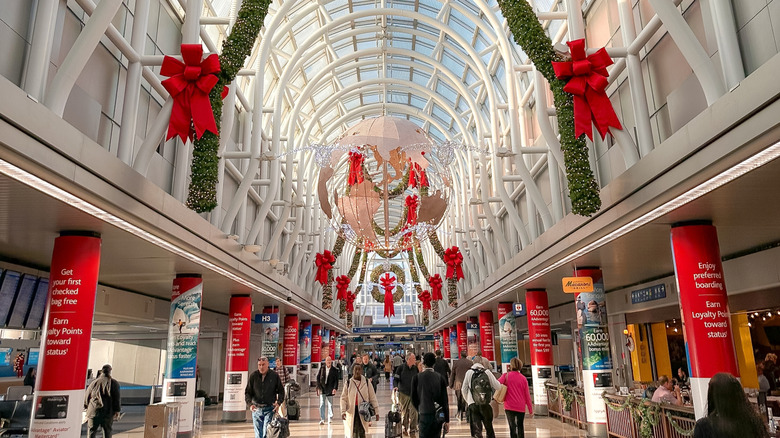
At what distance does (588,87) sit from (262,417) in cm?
768

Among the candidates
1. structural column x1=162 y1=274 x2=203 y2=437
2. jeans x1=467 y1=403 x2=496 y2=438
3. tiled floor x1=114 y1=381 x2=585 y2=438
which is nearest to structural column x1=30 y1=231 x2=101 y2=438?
structural column x1=162 y1=274 x2=203 y2=437

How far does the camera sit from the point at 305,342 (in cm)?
3553

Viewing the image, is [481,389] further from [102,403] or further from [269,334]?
[269,334]

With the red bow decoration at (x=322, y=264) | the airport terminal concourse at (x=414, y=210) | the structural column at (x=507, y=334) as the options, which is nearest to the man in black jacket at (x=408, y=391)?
the airport terminal concourse at (x=414, y=210)

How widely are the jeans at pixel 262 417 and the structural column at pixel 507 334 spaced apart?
539 inches

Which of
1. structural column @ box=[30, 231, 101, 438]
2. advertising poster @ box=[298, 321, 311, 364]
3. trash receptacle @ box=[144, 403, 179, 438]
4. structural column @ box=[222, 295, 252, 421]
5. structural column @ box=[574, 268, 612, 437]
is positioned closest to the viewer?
structural column @ box=[30, 231, 101, 438]

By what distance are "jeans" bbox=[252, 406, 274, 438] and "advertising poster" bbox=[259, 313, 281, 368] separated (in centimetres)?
1377

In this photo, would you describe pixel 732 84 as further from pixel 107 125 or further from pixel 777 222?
pixel 107 125

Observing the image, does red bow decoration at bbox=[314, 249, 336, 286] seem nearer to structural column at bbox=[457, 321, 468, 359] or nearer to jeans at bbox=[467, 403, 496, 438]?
structural column at bbox=[457, 321, 468, 359]

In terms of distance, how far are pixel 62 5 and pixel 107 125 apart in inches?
96.2

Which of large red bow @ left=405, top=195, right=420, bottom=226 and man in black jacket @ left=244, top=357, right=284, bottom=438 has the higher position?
large red bow @ left=405, top=195, right=420, bottom=226

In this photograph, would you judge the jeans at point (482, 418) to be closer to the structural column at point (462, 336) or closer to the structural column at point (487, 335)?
the structural column at point (487, 335)

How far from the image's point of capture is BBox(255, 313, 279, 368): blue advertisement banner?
22.6m

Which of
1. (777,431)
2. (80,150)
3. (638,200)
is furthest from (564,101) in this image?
(80,150)
